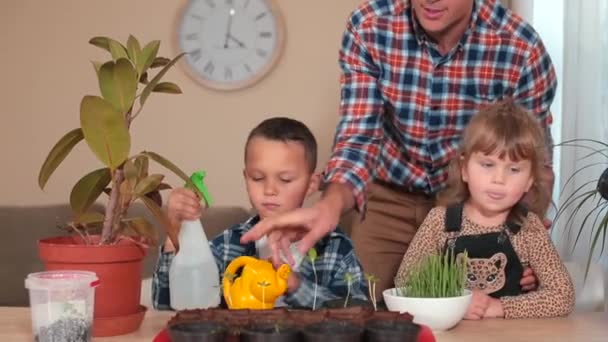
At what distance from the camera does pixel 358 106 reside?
2266 millimetres

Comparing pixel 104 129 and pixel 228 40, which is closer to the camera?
pixel 104 129

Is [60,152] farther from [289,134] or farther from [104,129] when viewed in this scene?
[289,134]

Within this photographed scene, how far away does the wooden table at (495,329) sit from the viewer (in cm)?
137

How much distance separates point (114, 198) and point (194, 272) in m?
0.26

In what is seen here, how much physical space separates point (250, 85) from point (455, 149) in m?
1.71

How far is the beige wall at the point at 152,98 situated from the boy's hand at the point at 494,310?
89.5 inches

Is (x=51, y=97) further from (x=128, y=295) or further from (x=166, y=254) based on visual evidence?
(x=128, y=295)

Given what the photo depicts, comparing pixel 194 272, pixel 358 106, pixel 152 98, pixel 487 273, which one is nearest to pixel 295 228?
pixel 194 272

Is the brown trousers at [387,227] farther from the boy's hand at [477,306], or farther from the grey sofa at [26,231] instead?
the grey sofa at [26,231]

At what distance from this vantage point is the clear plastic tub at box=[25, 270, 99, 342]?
4.16 feet

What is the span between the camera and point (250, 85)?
3.92m

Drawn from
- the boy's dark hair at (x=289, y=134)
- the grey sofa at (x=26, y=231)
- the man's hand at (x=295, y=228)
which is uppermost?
the boy's dark hair at (x=289, y=134)

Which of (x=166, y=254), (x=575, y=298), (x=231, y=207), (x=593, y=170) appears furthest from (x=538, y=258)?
(x=231, y=207)

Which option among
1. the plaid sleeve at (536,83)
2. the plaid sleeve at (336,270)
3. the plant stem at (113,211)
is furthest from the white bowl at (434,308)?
the plaid sleeve at (536,83)
